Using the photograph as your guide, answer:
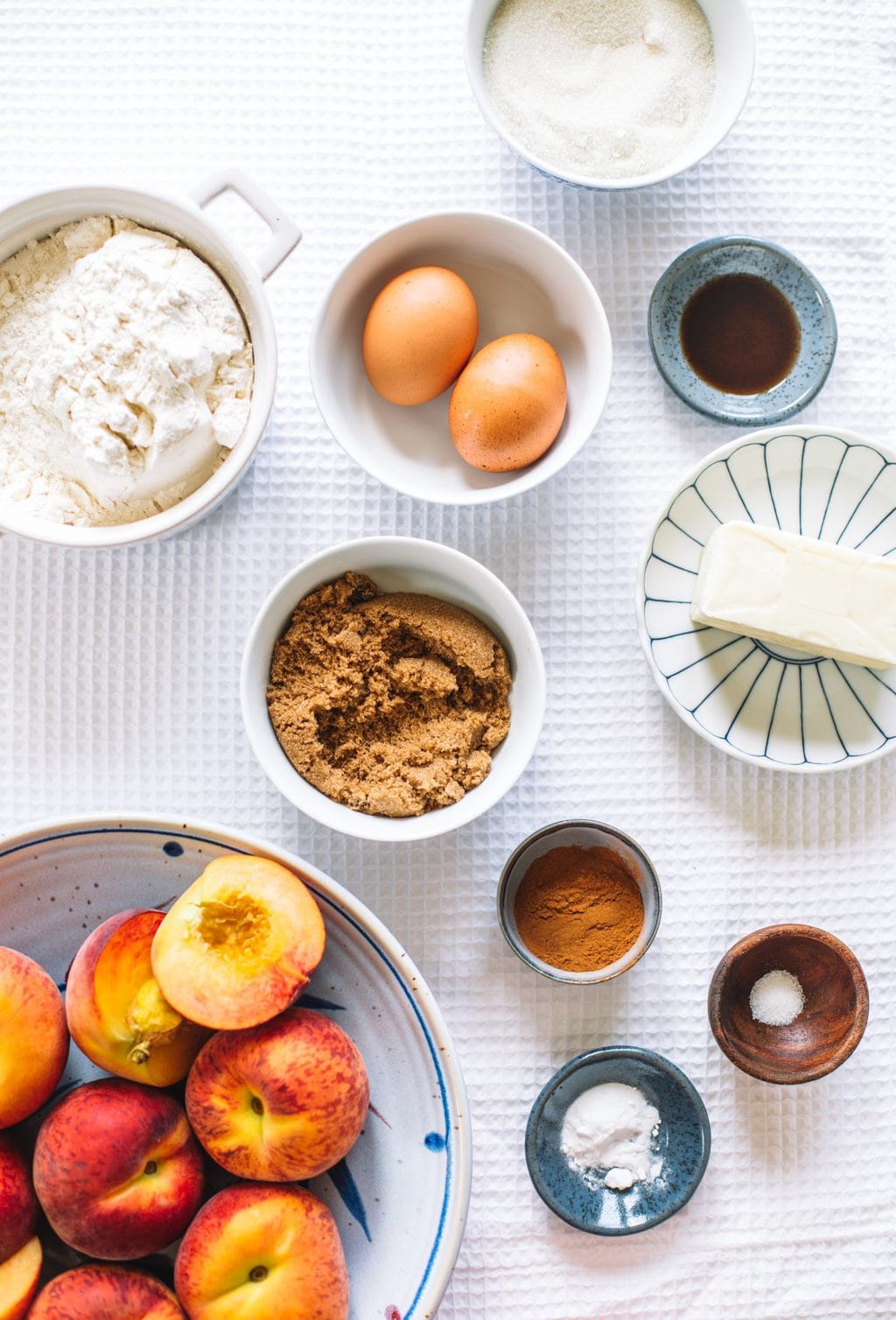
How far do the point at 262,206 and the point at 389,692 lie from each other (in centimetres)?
33

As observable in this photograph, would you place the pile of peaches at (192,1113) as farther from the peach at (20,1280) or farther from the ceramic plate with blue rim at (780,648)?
the ceramic plate with blue rim at (780,648)

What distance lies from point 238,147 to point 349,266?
16 cm

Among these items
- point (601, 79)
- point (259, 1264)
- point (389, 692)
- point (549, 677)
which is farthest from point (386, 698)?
point (601, 79)

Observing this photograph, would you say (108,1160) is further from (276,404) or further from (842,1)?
(842,1)

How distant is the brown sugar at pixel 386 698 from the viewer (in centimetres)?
74

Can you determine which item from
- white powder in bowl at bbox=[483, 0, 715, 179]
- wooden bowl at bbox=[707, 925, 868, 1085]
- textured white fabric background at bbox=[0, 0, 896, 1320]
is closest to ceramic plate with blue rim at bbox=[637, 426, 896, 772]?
textured white fabric background at bbox=[0, 0, 896, 1320]

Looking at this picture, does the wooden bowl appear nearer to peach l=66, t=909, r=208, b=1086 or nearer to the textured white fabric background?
the textured white fabric background

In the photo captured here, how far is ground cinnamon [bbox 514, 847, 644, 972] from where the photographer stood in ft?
2.58

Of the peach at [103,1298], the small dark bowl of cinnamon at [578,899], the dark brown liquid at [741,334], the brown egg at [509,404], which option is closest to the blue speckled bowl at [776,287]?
the dark brown liquid at [741,334]

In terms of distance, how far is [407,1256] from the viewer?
714 mm

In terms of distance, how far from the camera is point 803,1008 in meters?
0.82

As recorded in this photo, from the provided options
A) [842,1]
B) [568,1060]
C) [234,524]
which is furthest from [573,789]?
[842,1]

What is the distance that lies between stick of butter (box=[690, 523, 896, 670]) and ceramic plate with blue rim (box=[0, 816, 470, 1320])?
0.34 m

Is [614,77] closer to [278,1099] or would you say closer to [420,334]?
[420,334]
